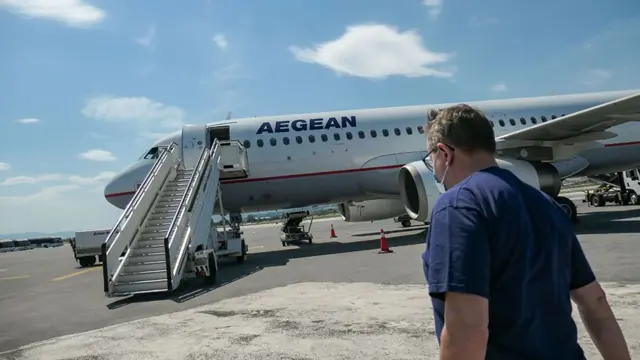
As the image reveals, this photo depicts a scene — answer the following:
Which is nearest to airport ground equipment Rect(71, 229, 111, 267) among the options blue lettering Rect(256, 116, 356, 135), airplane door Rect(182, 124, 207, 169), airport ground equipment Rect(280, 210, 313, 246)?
airplane door Rect(182, 124, 207, 169)

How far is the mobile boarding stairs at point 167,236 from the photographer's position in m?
8.60

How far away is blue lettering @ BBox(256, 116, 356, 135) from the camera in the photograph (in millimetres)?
14906

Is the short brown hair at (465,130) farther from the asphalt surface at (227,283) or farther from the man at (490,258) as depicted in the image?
the asphalt surface at (227,283)

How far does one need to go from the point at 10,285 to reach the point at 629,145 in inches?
721

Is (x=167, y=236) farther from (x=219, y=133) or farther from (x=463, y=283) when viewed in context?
(x=463, y=283)

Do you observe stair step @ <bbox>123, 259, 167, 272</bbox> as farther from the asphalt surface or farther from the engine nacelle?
the engine nacelle

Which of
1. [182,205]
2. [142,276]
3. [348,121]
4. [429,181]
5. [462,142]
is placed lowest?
[142,276]

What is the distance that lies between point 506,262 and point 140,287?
802 cm

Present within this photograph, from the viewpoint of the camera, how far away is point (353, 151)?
49.1 ft

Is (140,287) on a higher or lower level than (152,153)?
lower

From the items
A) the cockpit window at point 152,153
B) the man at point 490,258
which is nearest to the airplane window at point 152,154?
the cockpit window at point 152,153

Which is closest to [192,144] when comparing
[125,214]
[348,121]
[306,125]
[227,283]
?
[306,125]

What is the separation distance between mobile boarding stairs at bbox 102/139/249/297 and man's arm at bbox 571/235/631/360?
7.28 m

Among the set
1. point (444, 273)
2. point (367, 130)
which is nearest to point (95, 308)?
point (444, 273)
